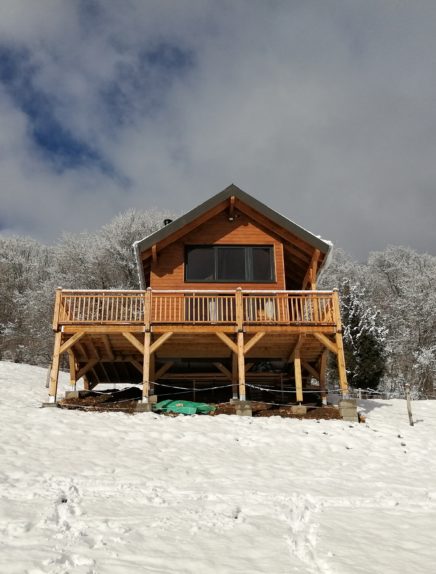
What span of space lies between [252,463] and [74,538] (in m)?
4.82

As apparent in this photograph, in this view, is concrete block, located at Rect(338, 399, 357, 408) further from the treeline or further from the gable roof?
the treeline

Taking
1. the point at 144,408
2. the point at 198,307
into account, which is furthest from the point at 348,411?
the point at 144,408

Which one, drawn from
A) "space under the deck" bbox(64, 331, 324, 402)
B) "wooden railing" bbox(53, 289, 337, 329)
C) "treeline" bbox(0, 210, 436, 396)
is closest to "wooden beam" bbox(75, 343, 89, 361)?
"space under the deck" bbox(64, 331, 324, 402)

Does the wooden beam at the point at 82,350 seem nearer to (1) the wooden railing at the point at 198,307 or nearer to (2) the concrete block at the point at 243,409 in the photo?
(1) the wooden railing at the point at 198,307

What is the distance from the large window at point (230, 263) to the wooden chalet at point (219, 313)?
4 centimetres

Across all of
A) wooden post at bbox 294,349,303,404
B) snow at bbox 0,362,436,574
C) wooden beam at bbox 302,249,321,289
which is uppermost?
wooden beam at bbox 302,249,321,289

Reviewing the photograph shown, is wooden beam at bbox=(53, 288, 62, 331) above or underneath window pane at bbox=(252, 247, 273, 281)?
underneath

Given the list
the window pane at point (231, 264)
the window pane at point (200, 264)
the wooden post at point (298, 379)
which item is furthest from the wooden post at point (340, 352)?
the window pane at point (200, 264)

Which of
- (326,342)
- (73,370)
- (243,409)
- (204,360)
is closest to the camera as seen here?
(243,409)

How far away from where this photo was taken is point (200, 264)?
17547 millimetres

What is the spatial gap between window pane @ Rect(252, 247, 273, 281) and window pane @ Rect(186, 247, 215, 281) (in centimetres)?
156

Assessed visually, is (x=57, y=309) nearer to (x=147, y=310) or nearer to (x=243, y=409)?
(x=147, y=310)

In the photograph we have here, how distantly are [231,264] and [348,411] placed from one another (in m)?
6.74

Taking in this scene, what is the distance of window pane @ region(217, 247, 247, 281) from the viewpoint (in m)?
17.3
